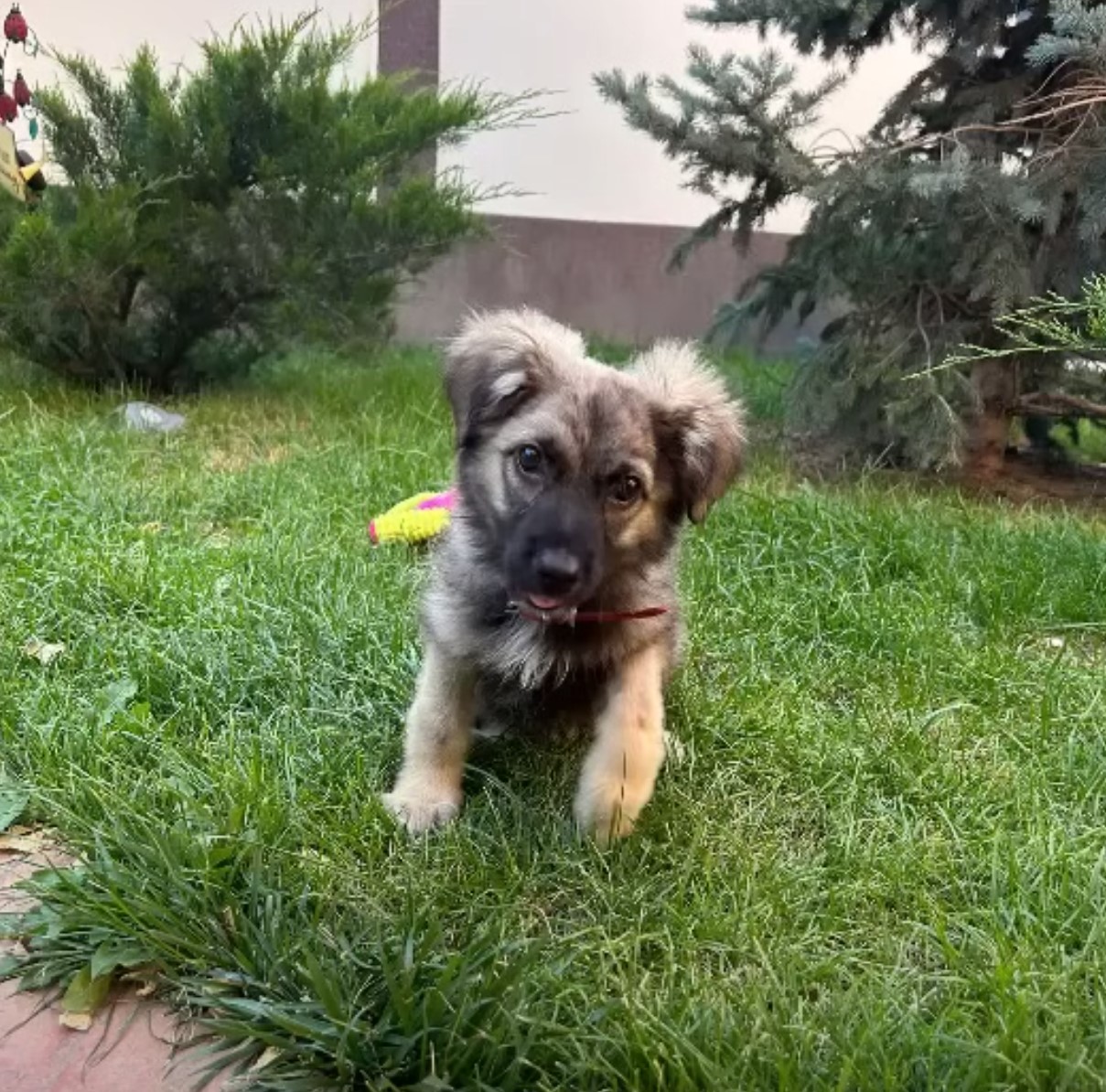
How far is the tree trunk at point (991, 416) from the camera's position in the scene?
4.84 meters

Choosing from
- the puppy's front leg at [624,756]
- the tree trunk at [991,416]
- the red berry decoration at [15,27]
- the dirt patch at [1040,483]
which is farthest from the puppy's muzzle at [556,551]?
the red berry decoration at [15,27]

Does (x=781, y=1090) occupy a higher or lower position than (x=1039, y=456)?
higher

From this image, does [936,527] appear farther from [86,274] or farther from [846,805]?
[86,274]

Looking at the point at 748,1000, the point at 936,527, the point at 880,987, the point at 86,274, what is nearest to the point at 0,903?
the point at 748,1000

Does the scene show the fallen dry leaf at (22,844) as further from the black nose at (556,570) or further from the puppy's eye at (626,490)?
the puppy's eye at (626,490)

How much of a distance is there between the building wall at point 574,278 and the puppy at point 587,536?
5.62 m

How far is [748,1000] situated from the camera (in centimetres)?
166

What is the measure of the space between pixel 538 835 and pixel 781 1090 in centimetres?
72

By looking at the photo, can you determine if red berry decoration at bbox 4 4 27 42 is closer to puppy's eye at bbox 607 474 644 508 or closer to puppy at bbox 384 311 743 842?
puppy at bbox 384 311 743 842

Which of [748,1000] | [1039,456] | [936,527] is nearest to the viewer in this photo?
[748,1000]

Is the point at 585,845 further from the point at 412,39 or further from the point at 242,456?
the point at 412,39

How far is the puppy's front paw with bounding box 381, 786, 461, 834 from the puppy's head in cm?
42

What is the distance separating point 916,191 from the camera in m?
4.14

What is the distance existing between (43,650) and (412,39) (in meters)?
5.57
